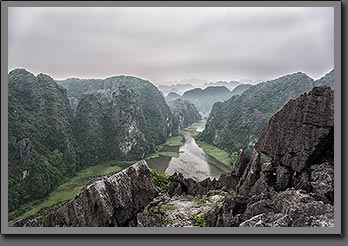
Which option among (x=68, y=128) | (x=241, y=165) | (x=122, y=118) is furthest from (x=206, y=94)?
(x=122, y=118)

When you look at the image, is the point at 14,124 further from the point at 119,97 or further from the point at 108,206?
the point at 119,97

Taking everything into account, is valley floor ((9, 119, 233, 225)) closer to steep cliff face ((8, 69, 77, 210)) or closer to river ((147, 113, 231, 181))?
river ((147, 113, 231, 181))

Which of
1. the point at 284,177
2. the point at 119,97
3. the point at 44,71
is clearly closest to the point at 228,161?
the point at 284,177

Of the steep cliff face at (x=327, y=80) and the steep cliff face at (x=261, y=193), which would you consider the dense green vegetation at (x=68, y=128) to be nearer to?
the steep cliff face at (x=261, y=193)

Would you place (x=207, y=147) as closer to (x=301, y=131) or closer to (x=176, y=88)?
(x=176, y=88)

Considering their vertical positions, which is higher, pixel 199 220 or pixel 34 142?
pixel 34 142

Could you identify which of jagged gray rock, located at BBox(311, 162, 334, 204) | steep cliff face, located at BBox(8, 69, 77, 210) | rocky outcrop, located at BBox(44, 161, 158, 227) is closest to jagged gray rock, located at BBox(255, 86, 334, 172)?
jagged gray rock, located at BBox(311, 162, 334, 204)
